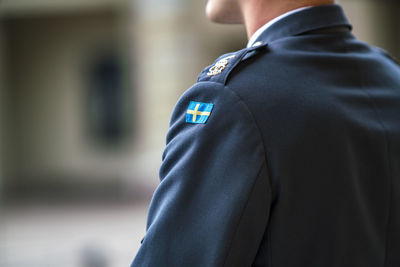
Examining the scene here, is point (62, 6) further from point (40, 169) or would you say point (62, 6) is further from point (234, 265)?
point (234, 265)

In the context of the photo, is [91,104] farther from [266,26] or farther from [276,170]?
[276,170]

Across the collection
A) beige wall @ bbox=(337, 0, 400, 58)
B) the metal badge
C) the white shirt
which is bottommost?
beige wall @ bbox=(337, 0, 400, 58)

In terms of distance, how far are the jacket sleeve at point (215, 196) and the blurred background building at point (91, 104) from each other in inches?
206

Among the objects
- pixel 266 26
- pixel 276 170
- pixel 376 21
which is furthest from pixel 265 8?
pixel 376 21

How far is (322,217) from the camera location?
114cm

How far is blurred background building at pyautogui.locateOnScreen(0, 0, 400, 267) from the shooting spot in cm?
868

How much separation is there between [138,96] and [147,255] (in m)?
10.1

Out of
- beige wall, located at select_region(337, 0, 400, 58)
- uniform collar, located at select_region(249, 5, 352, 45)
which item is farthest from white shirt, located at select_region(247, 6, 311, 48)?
beige wall, located at select_region(337, 0, 400, 58)

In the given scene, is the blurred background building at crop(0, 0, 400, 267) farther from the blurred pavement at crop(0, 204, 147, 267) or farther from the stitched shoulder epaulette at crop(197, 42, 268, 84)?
the stitched shoulder epaulette at crop(197, 42, 268, 84)

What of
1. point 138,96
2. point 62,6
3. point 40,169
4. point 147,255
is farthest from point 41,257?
point 40,169

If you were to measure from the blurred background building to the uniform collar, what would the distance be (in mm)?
5239

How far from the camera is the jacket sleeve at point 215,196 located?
3.54 feet

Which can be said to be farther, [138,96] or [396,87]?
[138,96]

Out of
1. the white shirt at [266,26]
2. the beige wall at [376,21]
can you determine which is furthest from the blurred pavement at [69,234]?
the beige wall at [376,21]
